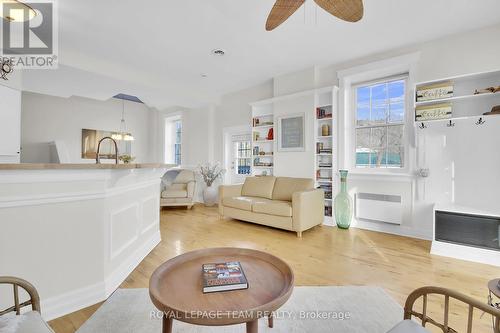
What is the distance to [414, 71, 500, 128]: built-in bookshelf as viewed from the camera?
2.89 m

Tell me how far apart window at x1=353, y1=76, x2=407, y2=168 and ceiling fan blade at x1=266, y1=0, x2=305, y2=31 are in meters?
2.43

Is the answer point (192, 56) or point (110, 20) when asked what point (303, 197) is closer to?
point (192, 56)

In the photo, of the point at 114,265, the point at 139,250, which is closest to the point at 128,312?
the point at 114,265

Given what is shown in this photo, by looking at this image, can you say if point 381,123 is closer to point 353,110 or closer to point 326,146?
point 353,110

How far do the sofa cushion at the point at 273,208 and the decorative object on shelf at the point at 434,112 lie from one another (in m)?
2.16

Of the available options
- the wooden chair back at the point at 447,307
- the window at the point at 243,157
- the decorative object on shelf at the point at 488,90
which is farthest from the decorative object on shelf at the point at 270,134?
the wooden chair back at the point at 447,307

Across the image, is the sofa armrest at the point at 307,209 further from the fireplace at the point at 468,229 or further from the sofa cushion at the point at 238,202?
the fireplace at the point at 468,229

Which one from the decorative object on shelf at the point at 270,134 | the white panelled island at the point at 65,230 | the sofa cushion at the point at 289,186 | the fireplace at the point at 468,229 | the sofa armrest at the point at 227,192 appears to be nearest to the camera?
the white panelled island at the point at 65,230

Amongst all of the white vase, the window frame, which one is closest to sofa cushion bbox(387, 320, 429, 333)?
the window frame

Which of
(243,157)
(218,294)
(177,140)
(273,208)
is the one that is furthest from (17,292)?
(177,140)

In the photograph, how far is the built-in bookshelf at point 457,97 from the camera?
2.89 metres

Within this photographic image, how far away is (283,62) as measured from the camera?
4062 millimetres

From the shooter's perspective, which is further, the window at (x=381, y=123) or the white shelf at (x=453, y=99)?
the window at (x=381, y=123)

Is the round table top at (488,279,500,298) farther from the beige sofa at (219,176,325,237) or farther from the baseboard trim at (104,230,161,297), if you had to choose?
the baseboard trim at (104,230,161,297)
